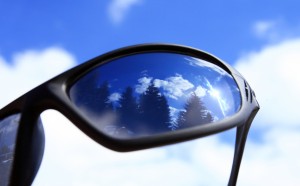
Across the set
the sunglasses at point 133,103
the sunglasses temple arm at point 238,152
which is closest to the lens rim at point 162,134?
the sunglasses at point 133,103

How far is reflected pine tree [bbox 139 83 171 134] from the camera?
2.89ft

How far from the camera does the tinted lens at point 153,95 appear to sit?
0.88 meters

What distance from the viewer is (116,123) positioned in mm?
868

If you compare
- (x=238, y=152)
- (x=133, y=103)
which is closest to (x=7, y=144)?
(x=133, y=103)

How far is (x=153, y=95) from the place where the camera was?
0.93 m

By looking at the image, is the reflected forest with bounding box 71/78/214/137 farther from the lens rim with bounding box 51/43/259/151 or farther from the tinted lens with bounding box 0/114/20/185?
the tinted lens with bounding box 0/114/20/185

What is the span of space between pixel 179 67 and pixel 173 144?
0.24 m

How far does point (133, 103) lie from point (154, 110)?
34mm

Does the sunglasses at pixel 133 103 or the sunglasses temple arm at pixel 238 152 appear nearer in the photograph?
the sunglasses at pixel 133 103

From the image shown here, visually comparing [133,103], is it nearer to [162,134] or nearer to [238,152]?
[162,134]

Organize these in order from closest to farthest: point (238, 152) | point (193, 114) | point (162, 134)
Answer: point (162, 134) < point (193, 114) < point (238, 152)

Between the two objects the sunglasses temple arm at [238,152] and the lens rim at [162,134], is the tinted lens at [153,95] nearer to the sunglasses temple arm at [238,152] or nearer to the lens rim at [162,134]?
the lens rim at [162,134]

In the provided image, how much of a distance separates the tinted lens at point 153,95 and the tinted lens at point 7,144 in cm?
14

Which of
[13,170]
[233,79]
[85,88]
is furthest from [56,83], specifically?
[233,79]
